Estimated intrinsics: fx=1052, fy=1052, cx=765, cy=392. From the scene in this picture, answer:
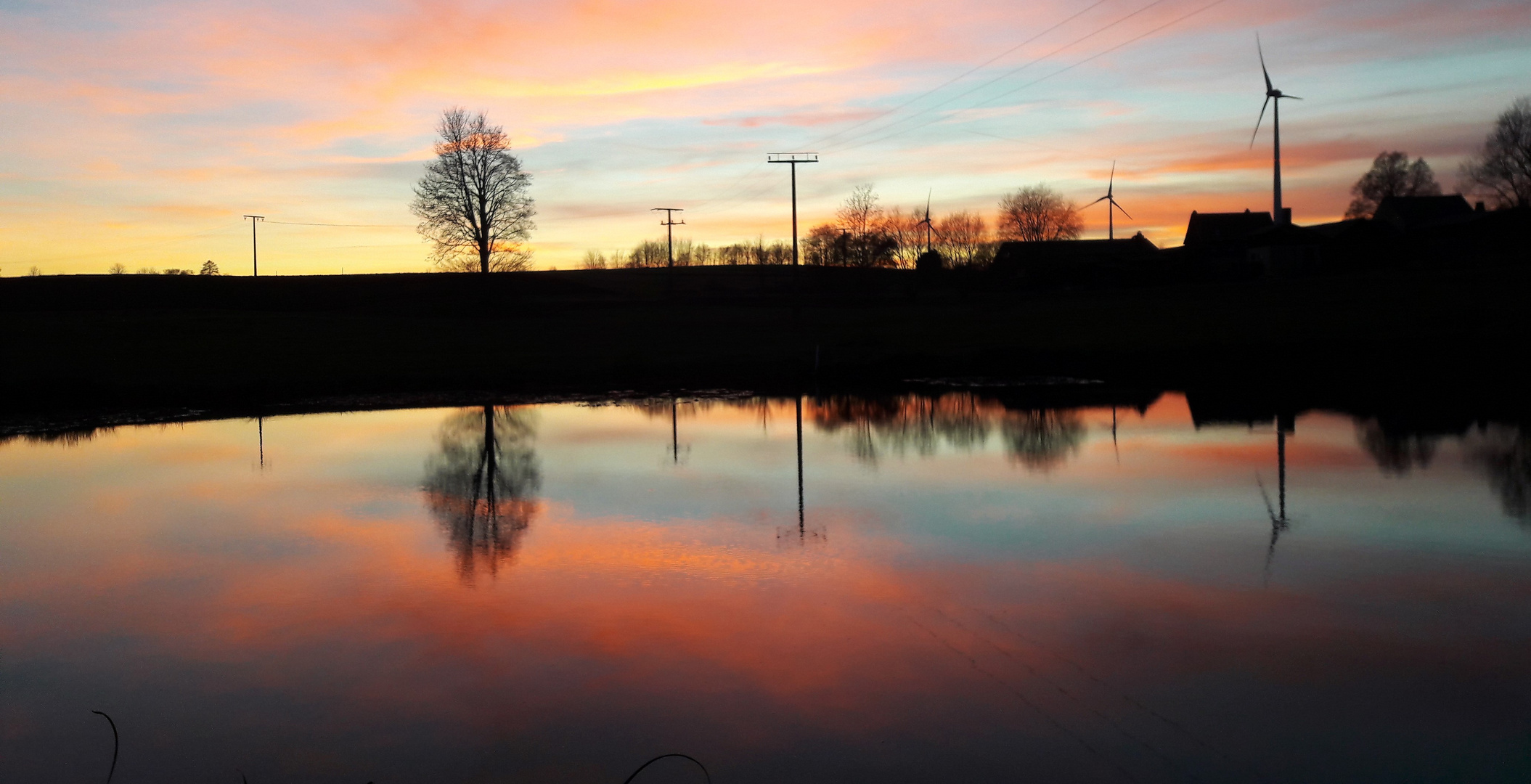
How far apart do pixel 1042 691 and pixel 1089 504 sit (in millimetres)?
7352

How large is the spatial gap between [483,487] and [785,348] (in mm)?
29485

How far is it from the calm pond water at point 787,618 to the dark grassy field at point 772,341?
16058 mm

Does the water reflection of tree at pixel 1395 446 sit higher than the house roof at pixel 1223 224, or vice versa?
the house roof at pixel 1223 224

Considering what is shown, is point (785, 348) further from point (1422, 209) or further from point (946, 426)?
point (1422, 209)

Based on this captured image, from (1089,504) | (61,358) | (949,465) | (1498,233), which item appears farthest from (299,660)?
(1498,233)

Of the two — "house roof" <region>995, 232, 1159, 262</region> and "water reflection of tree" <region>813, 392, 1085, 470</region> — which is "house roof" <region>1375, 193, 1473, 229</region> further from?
"water reflection of tree" <region>813, 392, 1085, 470</region>

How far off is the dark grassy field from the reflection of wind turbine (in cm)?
1135

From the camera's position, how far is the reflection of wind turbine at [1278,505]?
38.2ft

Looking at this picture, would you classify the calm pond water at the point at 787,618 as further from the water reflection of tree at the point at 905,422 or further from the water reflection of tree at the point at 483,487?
the water reflection of tree at the point at 905,422

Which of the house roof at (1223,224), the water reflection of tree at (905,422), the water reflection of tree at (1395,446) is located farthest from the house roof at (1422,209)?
the water reflection of tree at (1395,446)

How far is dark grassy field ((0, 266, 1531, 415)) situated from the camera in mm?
34281

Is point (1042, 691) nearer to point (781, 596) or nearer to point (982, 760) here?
point (982, 760)

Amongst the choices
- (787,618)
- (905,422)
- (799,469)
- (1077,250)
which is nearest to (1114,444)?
(905,422)

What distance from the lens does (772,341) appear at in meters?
49.2
